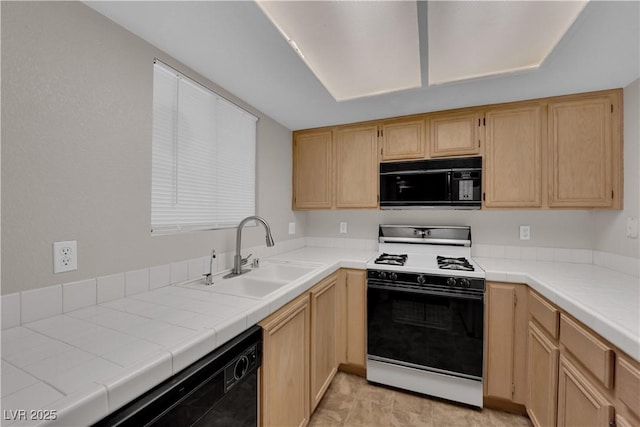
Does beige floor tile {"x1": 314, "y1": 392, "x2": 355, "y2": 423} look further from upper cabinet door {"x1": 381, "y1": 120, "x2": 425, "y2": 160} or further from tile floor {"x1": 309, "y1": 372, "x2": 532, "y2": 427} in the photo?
upper cabinet door {"x1": 381, "y1": 120, "x2": 425, "y2": 160}

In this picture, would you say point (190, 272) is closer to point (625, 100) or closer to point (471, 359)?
point (471, 359)

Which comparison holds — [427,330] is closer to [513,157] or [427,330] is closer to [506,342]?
[506,342]

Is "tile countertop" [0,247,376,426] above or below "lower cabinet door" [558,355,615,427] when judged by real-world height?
above

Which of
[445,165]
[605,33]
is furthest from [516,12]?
[445,165]

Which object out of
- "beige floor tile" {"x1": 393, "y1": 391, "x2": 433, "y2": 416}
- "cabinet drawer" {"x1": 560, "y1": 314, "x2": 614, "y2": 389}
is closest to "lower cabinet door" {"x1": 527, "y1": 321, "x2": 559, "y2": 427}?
"cabinet drawer" {"x1": 560, "y1": 314, "x2": 614, "y2": 389}

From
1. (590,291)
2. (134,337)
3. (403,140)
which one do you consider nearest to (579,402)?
(590,291)

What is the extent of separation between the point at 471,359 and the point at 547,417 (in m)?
0.45

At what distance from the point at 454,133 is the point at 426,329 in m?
1.59

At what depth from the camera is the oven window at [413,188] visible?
88.8 inches

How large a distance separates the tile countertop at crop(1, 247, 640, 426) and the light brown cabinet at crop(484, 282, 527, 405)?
237mm

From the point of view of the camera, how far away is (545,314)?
4.90 ft

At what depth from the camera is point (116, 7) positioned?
3.76 feet

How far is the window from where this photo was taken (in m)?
1.48

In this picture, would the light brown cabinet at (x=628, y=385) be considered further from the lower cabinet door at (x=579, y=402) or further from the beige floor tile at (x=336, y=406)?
the beige floor tile at (x=336, y=406)
